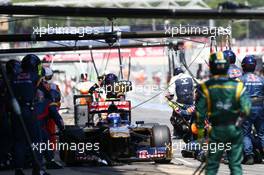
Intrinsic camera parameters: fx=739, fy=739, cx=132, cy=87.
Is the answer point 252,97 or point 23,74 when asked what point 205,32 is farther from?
point 23,74

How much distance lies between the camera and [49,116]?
13.5 meters

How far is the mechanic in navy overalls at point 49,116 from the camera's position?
12281mm

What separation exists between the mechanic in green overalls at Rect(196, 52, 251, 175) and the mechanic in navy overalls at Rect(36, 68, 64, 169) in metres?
3.42

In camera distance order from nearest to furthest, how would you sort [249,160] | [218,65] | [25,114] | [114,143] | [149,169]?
[218,65]
[25,114]
[149,169]
[249,160]
[114,143]

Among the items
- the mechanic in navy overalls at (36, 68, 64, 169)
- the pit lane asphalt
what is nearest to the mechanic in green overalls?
the pit lane asphalt

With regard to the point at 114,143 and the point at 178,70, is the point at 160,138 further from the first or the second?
the point at 178,70

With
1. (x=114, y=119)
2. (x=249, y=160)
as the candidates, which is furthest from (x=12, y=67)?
(x=249, y=160)

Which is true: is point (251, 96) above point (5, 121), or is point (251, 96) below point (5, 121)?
above

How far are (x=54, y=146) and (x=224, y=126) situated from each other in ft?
16.8

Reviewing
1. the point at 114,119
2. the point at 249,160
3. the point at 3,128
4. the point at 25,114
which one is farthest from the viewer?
the point at 114,119

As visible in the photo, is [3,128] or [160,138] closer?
[3,128]

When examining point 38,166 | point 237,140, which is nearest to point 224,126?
point 237,140

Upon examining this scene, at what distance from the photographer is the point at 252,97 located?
533 inches

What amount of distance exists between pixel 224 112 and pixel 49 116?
483 cm
